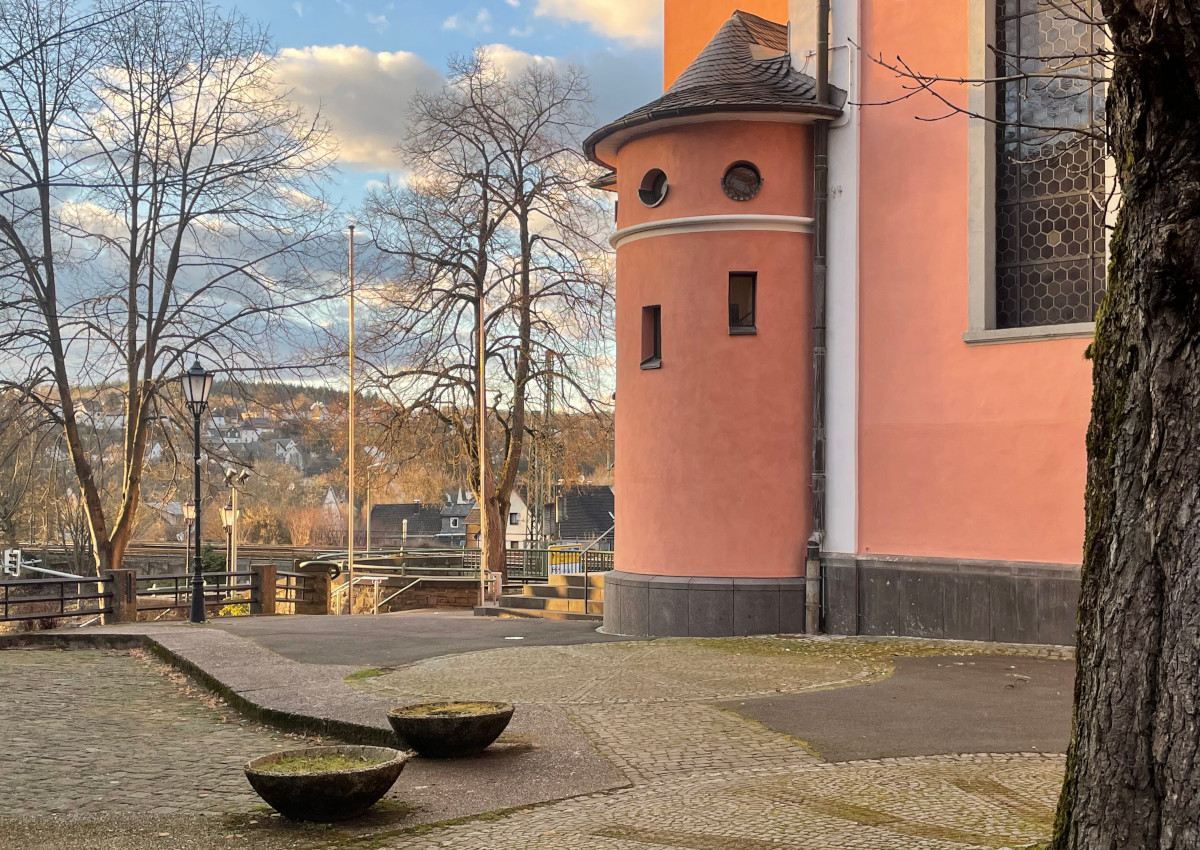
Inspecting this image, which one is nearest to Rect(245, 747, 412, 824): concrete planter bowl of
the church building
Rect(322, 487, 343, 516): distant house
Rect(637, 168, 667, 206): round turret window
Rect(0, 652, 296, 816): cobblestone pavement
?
Rect(0, 652, 296, 816): cobblestone pavement

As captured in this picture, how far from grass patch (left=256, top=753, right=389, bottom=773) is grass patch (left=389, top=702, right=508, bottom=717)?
118 cm

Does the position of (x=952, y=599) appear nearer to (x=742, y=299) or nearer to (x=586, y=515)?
(x=742, y=299)

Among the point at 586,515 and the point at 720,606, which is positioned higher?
the point at 720,606

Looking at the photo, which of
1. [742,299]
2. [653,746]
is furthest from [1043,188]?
[653,746]

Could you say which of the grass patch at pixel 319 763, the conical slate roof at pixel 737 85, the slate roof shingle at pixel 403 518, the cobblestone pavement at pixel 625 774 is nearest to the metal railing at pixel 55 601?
the cobblestone pavement at pixel 625 774

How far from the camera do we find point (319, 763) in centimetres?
697

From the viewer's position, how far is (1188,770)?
3.94 metres

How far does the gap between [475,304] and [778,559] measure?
18.7m

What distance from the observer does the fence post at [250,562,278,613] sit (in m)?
24.4

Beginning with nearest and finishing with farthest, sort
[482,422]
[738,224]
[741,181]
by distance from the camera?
1. [738,224]
2. [741,181]
3. [482,422]

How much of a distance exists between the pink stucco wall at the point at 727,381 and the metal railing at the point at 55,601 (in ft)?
30.2

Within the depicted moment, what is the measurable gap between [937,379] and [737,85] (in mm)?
5134

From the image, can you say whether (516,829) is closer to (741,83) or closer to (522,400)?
(741,83)

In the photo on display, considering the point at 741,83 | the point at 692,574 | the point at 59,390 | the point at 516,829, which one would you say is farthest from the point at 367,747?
the point at 59,390
